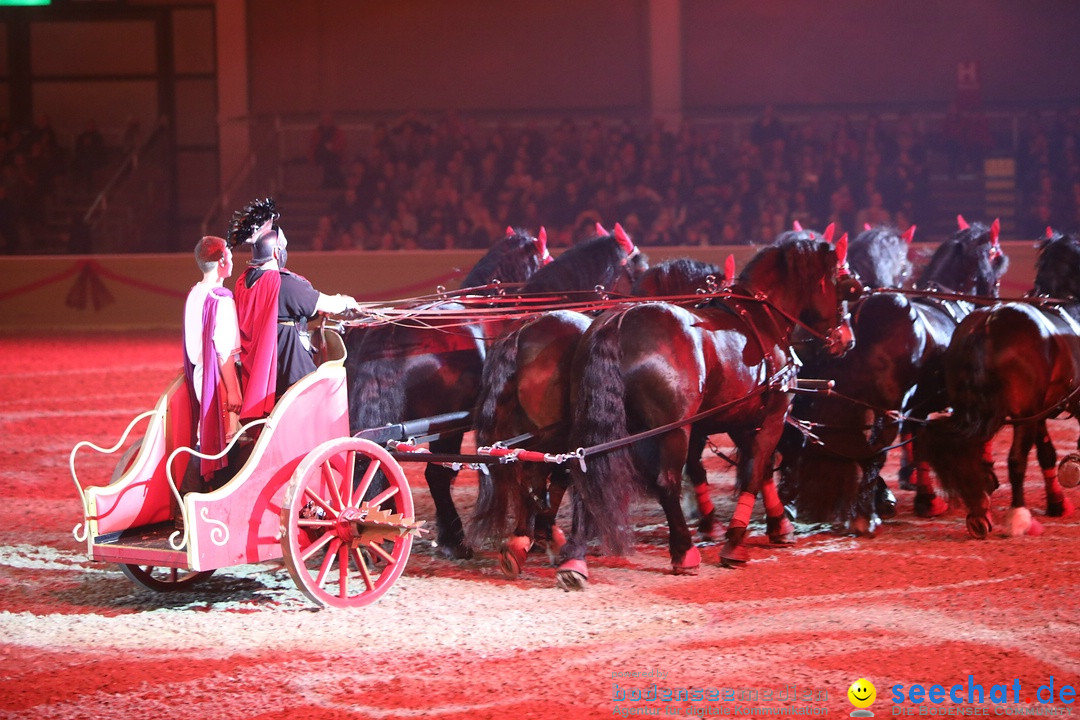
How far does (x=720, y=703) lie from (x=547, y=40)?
1785 cm

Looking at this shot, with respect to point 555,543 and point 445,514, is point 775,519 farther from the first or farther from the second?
point 445,514

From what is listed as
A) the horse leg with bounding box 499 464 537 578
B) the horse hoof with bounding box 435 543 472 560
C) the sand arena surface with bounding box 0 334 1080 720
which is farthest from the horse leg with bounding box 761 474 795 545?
the horse hoof with bounding box 435 543 472 560

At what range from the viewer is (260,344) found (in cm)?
517

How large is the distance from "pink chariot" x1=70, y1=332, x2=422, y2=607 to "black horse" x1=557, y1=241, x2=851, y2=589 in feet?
3.20

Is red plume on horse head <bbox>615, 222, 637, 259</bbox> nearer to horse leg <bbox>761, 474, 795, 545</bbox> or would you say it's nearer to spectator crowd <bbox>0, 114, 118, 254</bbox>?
horse leg <bbox>761, 474, 795, 545</bbox>

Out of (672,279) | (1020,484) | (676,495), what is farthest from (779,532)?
(672,279)

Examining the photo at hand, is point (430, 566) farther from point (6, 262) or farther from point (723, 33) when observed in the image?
point (723, 33)

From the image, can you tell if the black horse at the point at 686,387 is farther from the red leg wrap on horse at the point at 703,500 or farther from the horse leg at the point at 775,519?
the red leg wrap on horse at the point at 703,500

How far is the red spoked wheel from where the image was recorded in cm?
491

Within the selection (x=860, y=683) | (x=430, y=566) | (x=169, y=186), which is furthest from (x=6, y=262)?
(x=860, y=683)

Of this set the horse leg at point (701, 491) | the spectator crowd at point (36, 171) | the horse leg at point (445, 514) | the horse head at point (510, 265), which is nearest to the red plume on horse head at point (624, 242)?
the horse head at point (510, 265)

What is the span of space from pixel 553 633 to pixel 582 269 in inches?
106

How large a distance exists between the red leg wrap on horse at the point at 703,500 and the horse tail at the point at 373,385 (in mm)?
1858

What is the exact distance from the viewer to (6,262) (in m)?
17.8
